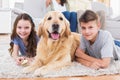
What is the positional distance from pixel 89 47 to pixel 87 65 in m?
0.17

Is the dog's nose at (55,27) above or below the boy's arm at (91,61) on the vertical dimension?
above

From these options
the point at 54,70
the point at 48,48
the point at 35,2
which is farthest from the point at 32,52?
the point at 35,2

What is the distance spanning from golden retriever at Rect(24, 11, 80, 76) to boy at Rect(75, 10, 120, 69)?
5.2 inches

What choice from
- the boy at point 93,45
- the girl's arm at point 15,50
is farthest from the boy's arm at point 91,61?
the girl's arm at point 15,50

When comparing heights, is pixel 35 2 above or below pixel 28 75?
above

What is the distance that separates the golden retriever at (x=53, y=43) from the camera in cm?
184

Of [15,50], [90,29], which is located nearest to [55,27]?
[90,29]

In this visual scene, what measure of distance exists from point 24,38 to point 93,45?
2.23ft

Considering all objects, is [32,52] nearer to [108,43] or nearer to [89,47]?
[89,47]

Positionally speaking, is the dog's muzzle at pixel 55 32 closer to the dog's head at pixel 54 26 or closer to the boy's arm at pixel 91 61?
the dog's head at pixel 54 26

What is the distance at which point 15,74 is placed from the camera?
5.64 feet

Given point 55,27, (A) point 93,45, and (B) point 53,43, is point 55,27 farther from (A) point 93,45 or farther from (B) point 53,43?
(A) point 93,45

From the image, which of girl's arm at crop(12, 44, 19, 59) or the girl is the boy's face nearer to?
the girl

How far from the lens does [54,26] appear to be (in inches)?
72.0
